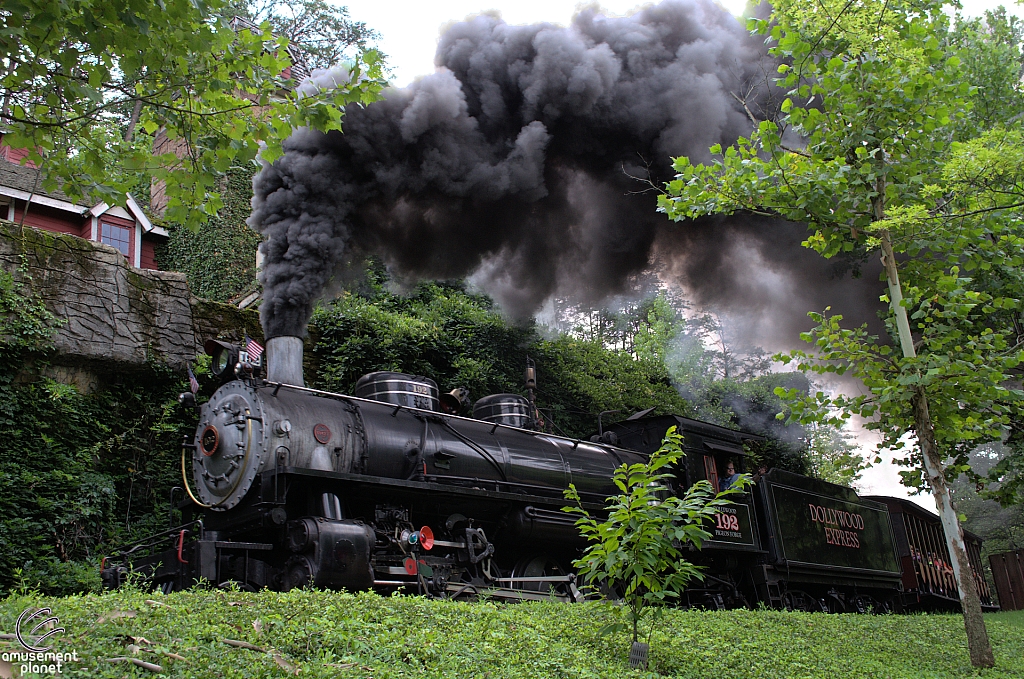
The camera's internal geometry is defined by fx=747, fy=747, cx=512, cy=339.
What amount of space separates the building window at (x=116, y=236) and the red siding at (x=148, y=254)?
675 millimetres

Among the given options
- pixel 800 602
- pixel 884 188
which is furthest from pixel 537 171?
pixel 800 602

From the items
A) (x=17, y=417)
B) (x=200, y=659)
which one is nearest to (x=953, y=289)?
(x=200, y=659)

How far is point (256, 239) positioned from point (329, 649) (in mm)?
16867

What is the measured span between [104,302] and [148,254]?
907cm

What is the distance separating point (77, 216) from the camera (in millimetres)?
17859

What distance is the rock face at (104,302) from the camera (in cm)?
1049

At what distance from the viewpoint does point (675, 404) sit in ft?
65.3

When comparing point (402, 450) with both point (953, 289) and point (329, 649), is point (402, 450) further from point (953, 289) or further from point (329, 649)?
point (953, 289)

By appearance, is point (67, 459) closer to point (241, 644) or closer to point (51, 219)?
point (241, 644)

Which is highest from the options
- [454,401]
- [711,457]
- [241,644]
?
[454,401]

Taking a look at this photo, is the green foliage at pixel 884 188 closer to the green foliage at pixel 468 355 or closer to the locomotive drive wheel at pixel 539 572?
the locomotive drive wheel at pixel 539 572

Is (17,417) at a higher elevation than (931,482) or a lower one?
higher

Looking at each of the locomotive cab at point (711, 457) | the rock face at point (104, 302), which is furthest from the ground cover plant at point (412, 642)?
the rock face at point (104, 302)

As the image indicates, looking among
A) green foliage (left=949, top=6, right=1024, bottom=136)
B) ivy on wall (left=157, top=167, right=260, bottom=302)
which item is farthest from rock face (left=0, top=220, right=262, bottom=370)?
green foliage (left=949, top=6, right=1024, bottom=136)
